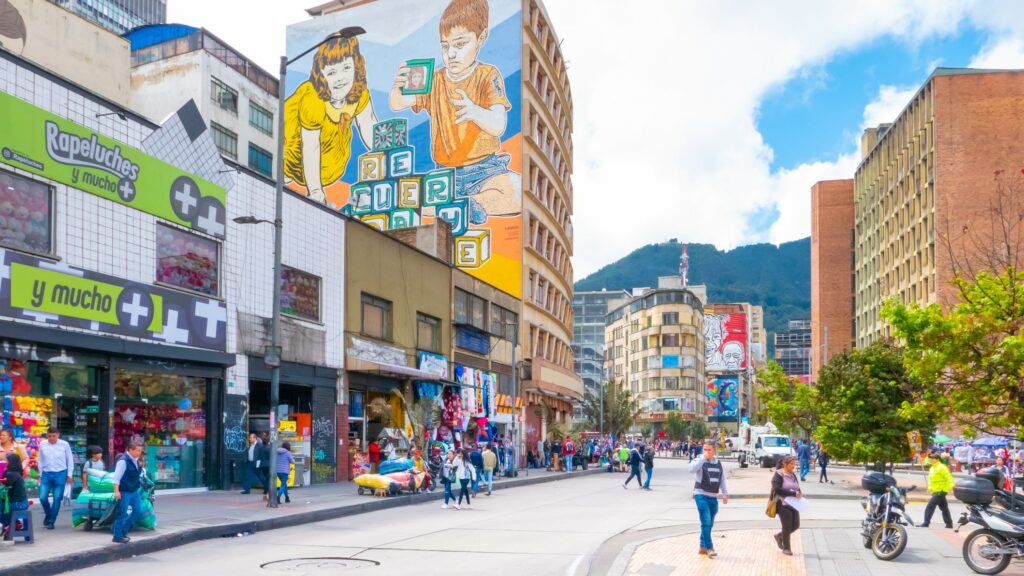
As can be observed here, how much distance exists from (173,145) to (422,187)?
32689 mm

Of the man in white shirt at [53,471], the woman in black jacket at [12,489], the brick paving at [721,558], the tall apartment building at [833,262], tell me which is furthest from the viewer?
the tall apartment building at [833,262]

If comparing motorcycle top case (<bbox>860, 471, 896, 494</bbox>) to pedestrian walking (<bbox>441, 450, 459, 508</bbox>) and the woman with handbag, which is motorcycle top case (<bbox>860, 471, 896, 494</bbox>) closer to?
the woman with handbag

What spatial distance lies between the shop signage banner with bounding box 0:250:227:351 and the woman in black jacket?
5729mm

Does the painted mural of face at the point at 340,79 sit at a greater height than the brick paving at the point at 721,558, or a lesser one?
greater

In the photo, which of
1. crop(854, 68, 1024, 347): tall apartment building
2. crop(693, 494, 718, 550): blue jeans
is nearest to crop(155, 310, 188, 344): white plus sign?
crop(693, 494, 718, 550): blue jeans

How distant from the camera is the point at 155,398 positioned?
76.9 feet

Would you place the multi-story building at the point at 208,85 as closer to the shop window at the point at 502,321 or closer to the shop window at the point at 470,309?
the shop window at the point at 470,309

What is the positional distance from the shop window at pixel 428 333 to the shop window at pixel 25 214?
18282 mm

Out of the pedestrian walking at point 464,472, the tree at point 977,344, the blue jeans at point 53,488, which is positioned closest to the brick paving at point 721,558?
the tree at point 977,344

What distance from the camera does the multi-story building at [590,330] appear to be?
567 feet

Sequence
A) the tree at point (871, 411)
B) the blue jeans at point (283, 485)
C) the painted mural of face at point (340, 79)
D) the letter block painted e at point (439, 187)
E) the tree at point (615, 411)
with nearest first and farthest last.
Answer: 1. the blue jeans at point (283, 485)
2. the tree at point (871, 411)
3. the letter block painted e at point (439, 187)
4. the painted mural of face at point (340, 79)
5. the tree at point (615, 411)

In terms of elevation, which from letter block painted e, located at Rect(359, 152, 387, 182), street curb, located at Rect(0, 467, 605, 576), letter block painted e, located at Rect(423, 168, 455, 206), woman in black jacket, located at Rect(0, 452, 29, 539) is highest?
letter block painted e, located at Rect(359, 152, 387, 182)

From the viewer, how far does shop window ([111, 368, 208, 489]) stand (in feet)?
73.5

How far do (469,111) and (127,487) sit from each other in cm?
4384
